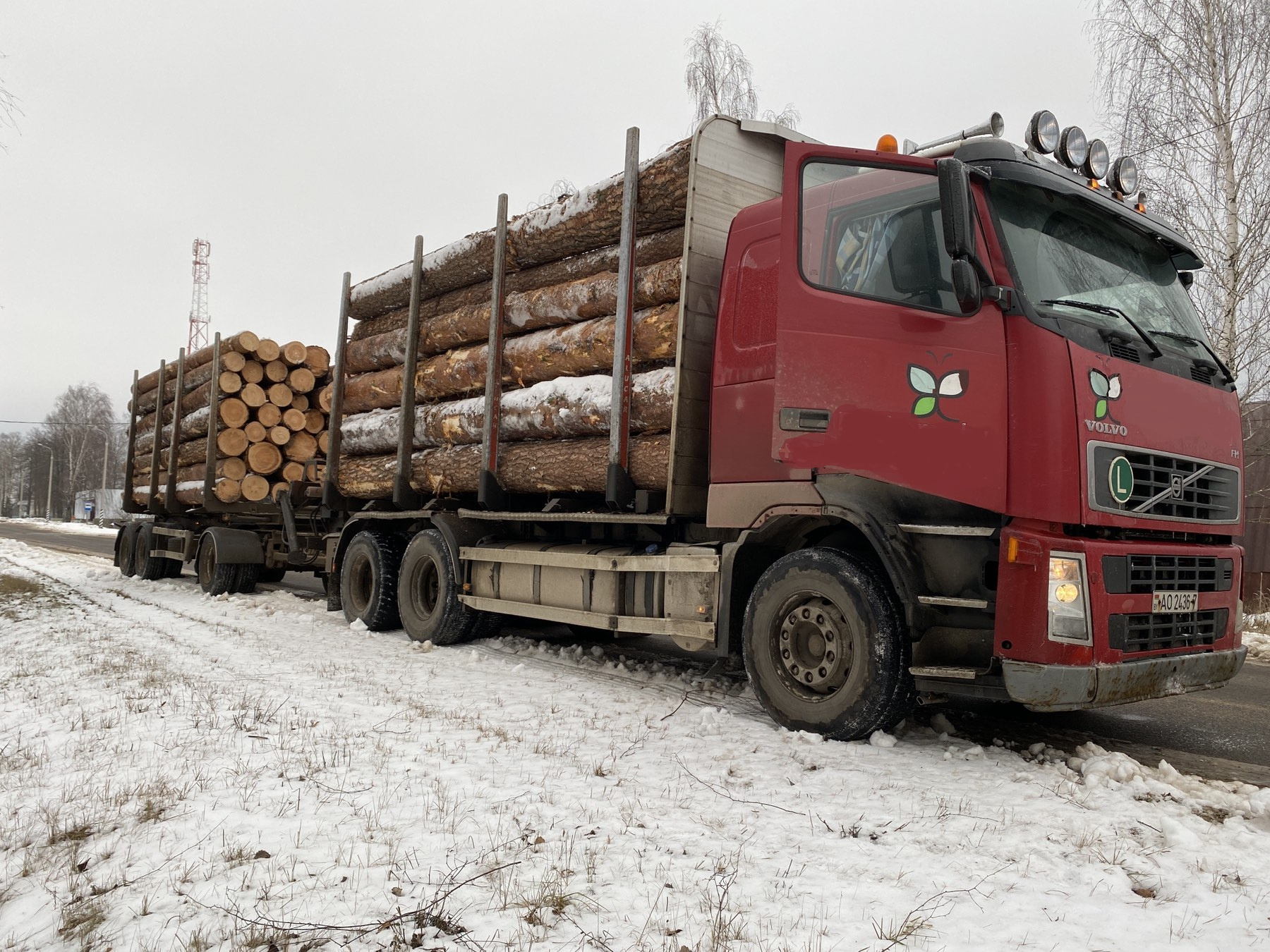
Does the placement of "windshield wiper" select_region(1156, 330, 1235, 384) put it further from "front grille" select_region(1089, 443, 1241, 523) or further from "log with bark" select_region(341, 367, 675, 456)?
"log with bark" select_region(341, 367, 675, 456)

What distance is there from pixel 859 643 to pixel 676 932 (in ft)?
7.02

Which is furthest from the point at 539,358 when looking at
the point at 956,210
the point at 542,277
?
the point at 956,210

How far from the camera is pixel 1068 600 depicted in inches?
148

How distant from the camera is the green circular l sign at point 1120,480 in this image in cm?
388

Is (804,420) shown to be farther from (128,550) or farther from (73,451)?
(73,451)

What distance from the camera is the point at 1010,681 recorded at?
148 inches

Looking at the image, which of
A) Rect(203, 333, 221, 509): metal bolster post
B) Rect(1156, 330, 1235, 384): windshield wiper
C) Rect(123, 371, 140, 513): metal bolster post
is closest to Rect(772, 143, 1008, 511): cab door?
Rect(1156, 330, 1235, 384): windshield wiper

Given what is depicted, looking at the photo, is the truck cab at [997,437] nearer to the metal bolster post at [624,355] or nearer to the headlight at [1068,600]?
the headlight at [1068,600]

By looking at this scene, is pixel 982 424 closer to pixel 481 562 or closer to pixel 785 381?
pixel 785 381

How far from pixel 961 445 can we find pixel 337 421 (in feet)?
24.4

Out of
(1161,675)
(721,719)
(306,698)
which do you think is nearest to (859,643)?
(721,719)

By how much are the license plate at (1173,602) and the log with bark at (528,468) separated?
2.69 metres

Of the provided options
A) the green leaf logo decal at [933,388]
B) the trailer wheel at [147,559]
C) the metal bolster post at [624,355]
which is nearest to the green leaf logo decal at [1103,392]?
the green leaf logo decal at [933,388]

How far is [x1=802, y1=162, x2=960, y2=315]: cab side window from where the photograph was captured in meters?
4.27
